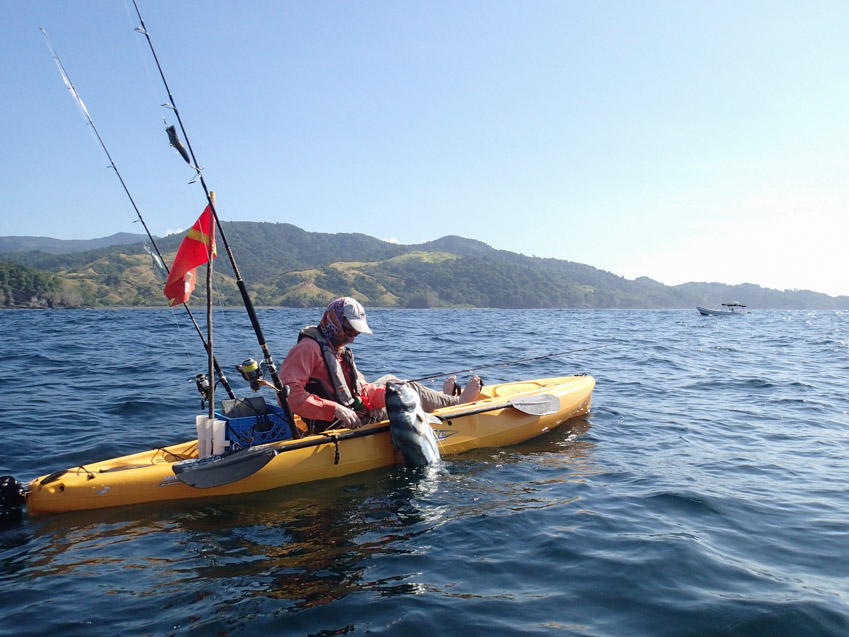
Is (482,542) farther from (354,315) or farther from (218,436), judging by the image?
(218,436)

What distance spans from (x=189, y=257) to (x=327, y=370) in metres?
1.91

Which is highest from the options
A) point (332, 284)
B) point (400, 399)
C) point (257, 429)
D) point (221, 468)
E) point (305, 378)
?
point (332, 284)

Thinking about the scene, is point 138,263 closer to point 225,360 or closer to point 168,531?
point 225,360

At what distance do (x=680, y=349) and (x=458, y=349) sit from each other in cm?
912

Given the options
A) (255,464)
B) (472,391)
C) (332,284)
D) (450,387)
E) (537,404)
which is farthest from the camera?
(332,284)

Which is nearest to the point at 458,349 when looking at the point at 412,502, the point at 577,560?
the point at 412,502

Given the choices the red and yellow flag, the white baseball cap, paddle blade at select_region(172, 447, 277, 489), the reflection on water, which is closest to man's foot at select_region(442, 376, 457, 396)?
the reflection on water

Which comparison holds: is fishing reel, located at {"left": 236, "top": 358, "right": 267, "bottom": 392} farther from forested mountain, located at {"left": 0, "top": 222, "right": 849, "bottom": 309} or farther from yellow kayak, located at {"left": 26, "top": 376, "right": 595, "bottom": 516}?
forested mountain, located at {"left": 0, "top": 222, "right": 849, "bottom": 309}

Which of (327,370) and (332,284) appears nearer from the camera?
(327,370)

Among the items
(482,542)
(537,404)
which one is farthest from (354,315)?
(537,404)

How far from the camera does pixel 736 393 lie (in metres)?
11.8

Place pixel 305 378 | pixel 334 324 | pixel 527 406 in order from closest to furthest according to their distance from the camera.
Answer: pixel 305 378 → pixel 334 324 → pixel 527 406

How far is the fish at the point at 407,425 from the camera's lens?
21.3 ft

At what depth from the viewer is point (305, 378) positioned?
20.4 ft
